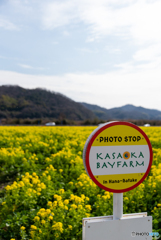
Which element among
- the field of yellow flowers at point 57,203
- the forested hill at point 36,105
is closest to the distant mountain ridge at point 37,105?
the forested hill at point 36,105

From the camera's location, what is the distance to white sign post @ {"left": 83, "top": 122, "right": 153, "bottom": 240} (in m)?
1.61

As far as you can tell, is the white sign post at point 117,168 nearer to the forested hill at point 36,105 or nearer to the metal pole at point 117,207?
the metal pole at point 117,207

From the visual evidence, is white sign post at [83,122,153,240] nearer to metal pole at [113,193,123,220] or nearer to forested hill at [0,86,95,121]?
metal pole at [113,193,123,220]

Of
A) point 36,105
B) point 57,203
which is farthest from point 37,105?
point 57,203

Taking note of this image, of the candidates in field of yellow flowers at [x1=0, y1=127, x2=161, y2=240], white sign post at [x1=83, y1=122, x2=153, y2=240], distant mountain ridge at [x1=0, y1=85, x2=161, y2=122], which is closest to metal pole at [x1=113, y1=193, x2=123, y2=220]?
white sign post at [x1=83, y1=122, x2=153, y2=240]

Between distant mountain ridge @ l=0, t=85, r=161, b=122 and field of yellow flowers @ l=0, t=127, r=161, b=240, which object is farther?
distant mountain ridge @ l=0, t=85, r=161, b=122

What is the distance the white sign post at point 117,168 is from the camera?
161cm

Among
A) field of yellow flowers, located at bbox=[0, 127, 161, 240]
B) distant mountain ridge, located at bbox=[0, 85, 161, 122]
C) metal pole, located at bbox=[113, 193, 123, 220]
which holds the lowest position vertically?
field of yellow flowers, located at bbox=[0, 127, 161, 240]

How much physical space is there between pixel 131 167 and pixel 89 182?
8.07ft

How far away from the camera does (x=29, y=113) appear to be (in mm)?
64062

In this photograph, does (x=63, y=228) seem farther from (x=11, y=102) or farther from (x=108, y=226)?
(x=11, y=102)

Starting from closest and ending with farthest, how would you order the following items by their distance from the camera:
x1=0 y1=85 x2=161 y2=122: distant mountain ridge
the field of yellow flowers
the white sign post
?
1. the white sign post
2. the field of yellow flowers
3. x1=0 y1=85 x2=161 y2=122: distant mountain ridge

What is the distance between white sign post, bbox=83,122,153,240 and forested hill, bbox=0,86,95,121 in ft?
192

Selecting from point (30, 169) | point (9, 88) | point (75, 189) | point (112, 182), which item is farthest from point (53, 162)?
point (9, 88)
